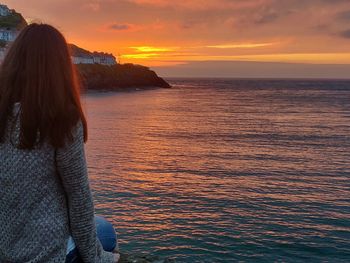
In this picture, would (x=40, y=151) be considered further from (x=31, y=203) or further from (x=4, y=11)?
(x=4, y=11)

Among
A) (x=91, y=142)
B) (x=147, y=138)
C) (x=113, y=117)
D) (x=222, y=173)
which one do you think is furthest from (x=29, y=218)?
(x=113, y=117)

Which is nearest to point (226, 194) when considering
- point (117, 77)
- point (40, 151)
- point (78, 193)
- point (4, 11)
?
point (78, 193)

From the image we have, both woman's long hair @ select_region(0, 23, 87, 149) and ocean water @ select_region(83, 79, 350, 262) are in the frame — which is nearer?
woman's long hair @ select_region(0, 23, 87, 149)

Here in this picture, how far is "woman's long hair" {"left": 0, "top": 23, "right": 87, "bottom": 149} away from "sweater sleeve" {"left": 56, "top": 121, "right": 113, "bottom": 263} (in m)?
0.08

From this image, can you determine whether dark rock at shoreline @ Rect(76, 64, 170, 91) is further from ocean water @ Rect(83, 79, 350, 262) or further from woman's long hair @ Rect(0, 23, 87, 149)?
woman's long hair @ Rect(0, 23, 87, 149)

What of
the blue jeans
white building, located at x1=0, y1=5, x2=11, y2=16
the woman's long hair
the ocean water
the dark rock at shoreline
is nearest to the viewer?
the woman's long hair

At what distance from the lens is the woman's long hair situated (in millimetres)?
3033

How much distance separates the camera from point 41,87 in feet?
10.1

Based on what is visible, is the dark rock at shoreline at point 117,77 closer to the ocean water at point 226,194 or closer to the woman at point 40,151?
the ocean water at point 226,194

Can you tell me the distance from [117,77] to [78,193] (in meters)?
158

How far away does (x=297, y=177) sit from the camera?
25969mm

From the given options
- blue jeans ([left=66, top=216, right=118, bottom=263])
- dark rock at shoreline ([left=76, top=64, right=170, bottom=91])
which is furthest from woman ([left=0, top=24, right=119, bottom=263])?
dark rock at shoreline ([left=76, top=64, right=170, bottom=91])

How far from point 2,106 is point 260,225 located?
15547 mm

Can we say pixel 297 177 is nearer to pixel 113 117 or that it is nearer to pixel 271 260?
pixel 271 260
